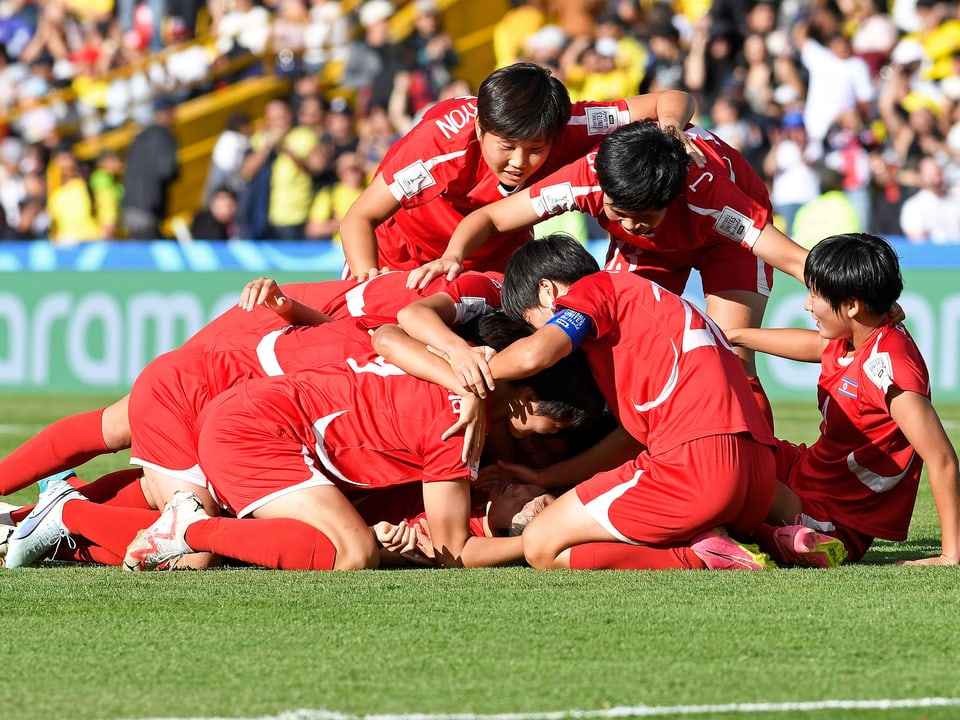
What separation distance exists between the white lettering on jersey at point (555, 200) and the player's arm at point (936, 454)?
5.21 feet

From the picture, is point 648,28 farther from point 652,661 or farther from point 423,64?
point 652,661

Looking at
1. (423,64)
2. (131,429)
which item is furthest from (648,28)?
(131,429)

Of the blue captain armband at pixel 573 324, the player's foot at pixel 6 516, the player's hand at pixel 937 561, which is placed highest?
the blue captain armband at pixel 573 324

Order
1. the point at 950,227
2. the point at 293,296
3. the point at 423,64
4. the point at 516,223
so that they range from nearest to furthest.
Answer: the point at 516,223, the point at 293,296, the point at 950,227, the point at 423,64

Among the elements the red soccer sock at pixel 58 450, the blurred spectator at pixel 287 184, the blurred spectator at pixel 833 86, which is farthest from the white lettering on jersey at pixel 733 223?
the blurred spectator at pixel 287 184

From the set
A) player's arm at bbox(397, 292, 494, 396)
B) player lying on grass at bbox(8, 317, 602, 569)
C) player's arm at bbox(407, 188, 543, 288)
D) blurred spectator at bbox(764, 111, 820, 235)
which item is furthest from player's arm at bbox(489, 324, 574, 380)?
blurred spectator at bbox(764, 111, 820, 235)

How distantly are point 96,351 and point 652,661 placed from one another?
11.7 m

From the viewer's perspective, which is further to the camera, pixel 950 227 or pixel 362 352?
pixel 950 227

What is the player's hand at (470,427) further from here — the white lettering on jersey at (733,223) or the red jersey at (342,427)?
the white lettering on jersey at (733,223)

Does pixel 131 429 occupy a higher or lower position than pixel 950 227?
higher

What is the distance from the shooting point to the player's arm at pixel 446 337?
531 cm

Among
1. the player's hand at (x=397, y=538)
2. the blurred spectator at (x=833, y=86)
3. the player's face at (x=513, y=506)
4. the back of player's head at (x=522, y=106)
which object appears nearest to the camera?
the player's hand at (x=397, y=538)

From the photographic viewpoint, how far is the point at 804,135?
552 inches

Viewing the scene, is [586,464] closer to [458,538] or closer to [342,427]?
[458,538]
